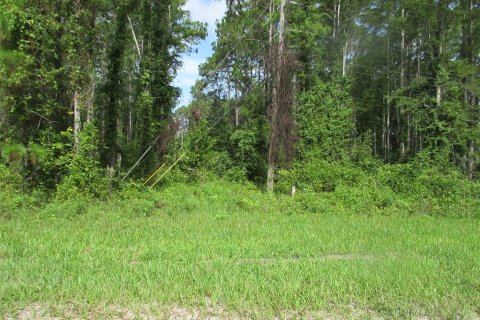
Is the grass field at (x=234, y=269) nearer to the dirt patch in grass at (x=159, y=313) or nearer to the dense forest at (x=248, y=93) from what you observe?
the dirt patch in grass at (x=159, y=313)

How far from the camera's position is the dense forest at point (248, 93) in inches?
606

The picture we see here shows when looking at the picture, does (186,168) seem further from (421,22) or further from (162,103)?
(421,22)

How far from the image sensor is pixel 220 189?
69.4ft

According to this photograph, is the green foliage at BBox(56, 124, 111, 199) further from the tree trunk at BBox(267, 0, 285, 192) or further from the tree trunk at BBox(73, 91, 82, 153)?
the tree trunk at BBox(267, 0, 285, 192)

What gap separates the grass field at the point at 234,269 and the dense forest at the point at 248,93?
5896mm

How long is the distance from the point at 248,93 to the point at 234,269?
26259 mm

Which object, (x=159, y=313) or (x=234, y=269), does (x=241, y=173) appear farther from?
(x=159, y=313)

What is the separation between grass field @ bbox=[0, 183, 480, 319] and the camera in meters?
4.67

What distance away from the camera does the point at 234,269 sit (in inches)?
234

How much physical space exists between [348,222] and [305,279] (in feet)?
21.5

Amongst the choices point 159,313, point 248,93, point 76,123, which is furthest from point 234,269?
point 248,93

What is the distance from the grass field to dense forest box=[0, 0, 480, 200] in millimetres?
5896

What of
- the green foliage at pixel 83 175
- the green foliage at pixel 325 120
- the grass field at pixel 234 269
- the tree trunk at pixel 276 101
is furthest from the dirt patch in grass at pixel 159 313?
the green foliage at pixel 325 120

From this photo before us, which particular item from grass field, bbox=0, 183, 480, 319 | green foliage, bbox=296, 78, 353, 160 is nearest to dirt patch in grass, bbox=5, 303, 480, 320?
grass field, bbox=0, 183, 480, 319
